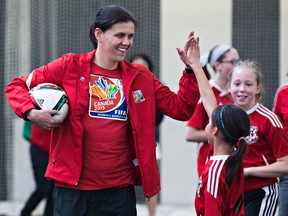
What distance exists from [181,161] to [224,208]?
5275mm

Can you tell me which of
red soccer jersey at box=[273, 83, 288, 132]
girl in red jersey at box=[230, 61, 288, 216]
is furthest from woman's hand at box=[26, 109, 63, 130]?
red soccer jersey at box=[273, 83, 288, 132]

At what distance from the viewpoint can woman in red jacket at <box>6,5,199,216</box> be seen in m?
4.39

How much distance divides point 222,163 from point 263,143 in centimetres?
82

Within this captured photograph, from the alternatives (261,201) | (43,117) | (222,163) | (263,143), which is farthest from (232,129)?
(43,117)

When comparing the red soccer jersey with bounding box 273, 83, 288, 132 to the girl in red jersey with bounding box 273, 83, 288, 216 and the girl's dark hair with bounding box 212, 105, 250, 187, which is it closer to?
the girl in red jersey with bounding box 273, 83, 288, 216

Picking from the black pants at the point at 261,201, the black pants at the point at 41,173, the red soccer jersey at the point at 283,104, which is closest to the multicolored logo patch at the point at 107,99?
the black pants at the point at 261,201

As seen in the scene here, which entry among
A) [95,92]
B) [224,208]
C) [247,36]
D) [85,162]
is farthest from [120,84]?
[247,36]

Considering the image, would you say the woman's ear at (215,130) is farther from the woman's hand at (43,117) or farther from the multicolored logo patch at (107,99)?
the woman's hand at (43,117)

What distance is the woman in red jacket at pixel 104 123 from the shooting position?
4391 millimetres

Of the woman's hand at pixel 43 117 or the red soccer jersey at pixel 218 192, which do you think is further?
the woman's hand at pixel 43 117

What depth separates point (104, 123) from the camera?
4.41 metres

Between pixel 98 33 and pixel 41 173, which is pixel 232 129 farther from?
pixel 41 173

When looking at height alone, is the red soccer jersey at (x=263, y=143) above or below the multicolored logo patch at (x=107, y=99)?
below

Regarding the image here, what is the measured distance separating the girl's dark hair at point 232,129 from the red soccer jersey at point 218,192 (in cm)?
4
